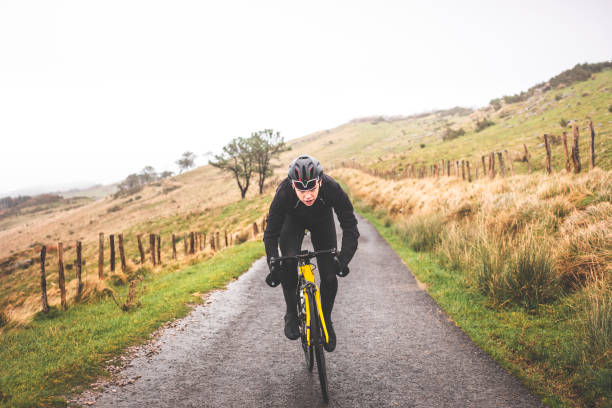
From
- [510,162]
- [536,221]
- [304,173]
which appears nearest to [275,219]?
[304,173]

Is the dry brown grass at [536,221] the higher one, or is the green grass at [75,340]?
the dry brown grass at [536,221]

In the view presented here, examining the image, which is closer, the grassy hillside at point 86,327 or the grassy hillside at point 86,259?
the grassy hillside at point 86,327

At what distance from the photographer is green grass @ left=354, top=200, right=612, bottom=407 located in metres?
3.52

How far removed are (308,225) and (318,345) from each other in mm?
1387

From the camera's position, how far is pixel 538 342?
14.8ft

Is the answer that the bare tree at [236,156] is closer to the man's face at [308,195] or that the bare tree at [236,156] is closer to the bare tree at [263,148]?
the bare tree at [263,148]

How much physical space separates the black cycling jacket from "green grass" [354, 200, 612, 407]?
98.7 inches

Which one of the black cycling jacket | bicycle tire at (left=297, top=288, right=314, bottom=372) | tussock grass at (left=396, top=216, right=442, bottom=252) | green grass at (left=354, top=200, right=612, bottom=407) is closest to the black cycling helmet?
the black cycling jacket

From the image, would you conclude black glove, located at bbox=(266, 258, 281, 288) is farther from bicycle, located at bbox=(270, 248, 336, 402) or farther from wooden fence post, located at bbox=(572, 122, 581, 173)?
wooden fence post, located at bbox=(572, 122, 581, 173)

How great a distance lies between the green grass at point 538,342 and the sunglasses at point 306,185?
124 inches

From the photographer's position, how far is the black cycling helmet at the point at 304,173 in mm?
3592

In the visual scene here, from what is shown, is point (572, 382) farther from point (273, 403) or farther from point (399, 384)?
point (273, 403)

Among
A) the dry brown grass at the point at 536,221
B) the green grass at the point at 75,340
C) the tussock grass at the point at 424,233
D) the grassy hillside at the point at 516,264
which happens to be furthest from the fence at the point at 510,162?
the green grass at the point at 75,340

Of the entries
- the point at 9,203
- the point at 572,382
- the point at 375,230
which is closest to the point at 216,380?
the point at 572,382
